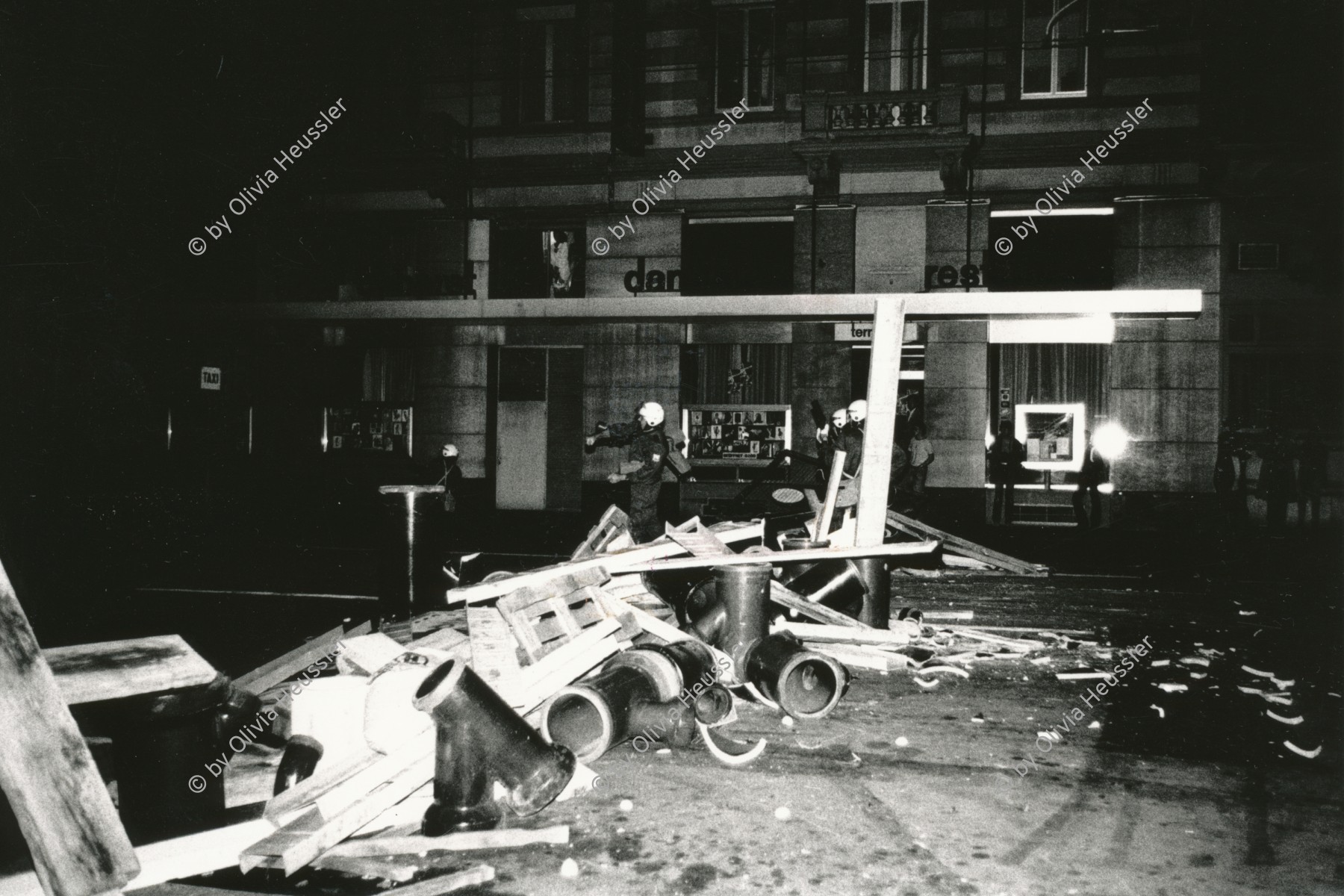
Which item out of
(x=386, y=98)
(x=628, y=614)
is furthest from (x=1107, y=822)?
(x=386, y=98)

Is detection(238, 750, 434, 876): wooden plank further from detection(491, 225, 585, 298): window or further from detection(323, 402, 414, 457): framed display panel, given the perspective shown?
detection(323, 402, 414, 457): framed display panel

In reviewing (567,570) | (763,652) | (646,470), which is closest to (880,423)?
(763,652)

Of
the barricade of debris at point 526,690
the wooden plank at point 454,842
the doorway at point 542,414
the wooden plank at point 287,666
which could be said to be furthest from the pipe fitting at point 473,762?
the doorway at point 542,414

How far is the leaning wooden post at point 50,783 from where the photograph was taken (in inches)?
92.4

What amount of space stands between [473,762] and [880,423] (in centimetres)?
377

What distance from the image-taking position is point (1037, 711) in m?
4.80

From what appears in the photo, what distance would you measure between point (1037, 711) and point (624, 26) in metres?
15.1

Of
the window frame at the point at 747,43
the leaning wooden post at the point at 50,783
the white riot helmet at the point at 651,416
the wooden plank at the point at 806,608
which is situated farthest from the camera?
the window frame at the point at 747,43

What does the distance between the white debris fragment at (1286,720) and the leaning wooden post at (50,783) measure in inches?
222

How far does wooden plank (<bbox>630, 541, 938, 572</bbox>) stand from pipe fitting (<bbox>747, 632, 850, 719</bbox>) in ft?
1.99

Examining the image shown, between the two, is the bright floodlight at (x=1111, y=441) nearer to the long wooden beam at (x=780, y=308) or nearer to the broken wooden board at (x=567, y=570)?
the long wooden beam at (x=780, y=308)

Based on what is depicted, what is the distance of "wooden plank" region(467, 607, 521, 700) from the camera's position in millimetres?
4223

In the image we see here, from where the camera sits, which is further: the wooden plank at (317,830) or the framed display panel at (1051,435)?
the framed display panel at (1051,435)

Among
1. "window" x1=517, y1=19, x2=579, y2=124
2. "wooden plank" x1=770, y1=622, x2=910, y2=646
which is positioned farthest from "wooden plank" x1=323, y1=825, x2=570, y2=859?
"window" x1=517, y1=19, x2=579, y2=124
